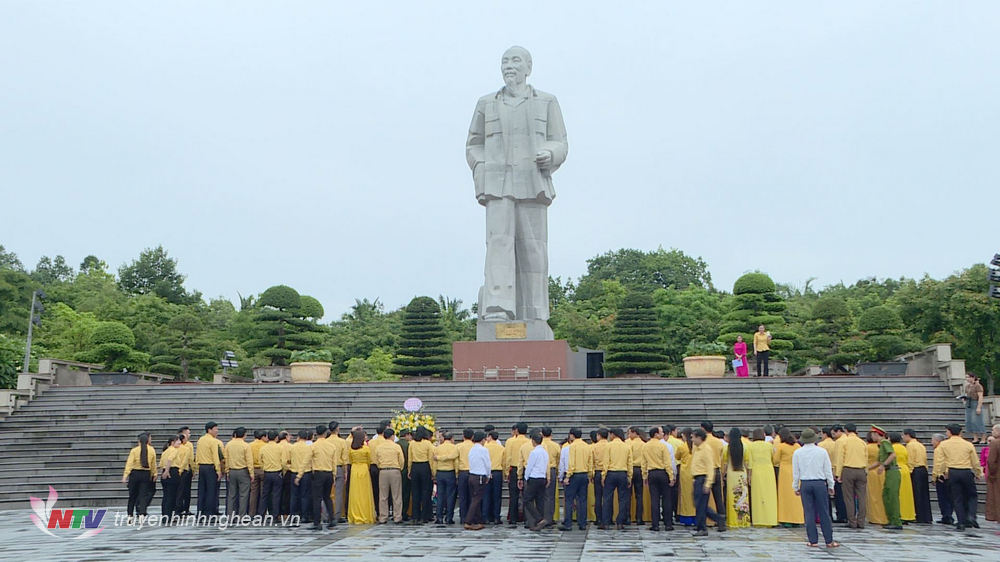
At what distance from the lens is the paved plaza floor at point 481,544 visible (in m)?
8.17

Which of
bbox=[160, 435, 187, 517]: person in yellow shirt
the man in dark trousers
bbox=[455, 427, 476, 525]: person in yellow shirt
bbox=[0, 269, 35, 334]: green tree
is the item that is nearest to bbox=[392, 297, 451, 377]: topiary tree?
bbox=[0, 269, 35, 334]: green tree

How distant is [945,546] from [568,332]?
30.3 metres

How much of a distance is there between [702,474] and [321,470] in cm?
430

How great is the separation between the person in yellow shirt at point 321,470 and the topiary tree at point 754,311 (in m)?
20.8

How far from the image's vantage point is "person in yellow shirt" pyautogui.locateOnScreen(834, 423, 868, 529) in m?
10.1

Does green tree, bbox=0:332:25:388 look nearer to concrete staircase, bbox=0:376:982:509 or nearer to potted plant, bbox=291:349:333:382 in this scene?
concrete staircase, bbox=0:376:982:509

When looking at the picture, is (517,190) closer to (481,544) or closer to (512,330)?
(512,330)

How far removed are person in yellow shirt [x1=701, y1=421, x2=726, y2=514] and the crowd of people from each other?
2cm

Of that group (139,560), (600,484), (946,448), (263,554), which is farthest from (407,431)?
(946,448)

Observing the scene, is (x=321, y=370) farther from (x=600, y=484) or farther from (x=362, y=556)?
(x=362, y=556)

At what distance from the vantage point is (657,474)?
390 inches

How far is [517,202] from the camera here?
2016cm

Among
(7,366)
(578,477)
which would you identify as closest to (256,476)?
(578,477)

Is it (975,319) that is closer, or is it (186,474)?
(186,474)
